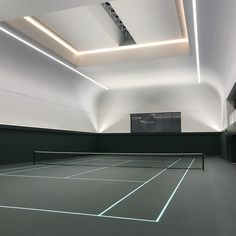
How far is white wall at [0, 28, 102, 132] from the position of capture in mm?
14617

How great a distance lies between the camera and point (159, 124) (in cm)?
2669

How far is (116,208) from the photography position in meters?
5.53

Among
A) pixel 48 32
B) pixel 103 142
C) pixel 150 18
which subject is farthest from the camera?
pixel 103 142

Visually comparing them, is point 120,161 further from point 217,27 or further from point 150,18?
point 217,27

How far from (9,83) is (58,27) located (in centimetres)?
396

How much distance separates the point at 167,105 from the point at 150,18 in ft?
45.2

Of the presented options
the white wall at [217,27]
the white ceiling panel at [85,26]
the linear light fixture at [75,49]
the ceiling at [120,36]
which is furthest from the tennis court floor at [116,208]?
the linear light fixture at [75,49]

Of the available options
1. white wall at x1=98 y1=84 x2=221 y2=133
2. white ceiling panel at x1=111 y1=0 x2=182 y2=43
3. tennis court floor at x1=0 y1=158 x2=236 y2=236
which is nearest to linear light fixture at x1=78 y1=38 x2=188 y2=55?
white ceiling panel at x1=111 y1=0 x2=182 y2=43

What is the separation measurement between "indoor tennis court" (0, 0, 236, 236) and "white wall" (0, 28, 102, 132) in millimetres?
82

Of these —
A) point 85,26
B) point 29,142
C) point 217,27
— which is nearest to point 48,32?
point 85,26

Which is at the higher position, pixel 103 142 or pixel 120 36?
pixel 120 36

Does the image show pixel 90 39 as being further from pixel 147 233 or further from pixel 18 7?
pixel 147 233

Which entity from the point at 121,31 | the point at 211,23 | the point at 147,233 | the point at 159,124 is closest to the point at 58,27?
the point at 121,31

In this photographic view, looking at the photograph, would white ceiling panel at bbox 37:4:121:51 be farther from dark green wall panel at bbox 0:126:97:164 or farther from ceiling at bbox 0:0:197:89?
dark green wall panel at bbox 0:126:97:164
